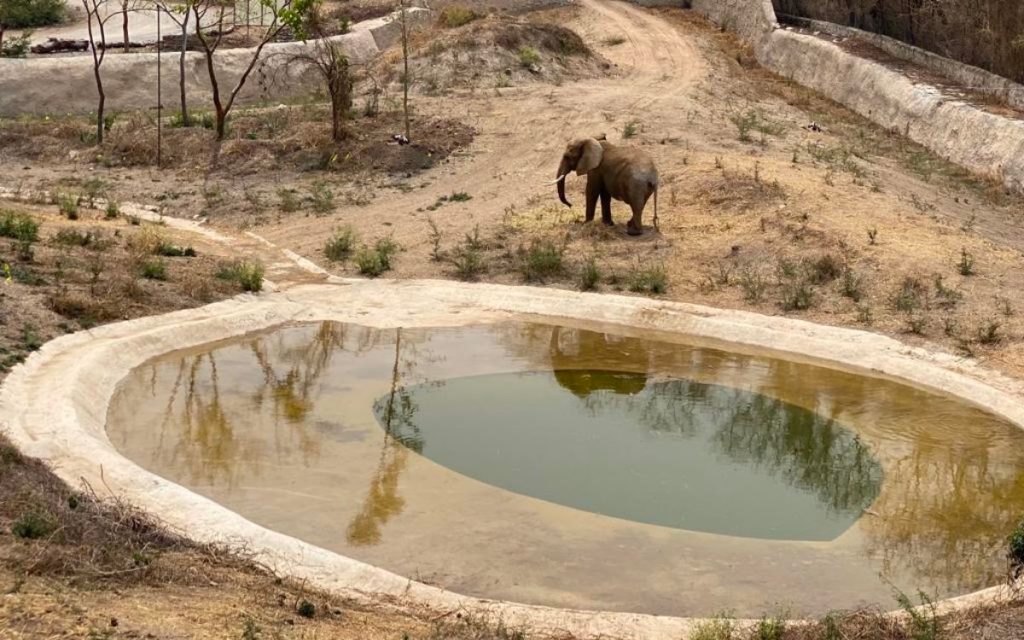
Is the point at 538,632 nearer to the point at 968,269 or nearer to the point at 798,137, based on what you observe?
the point at 968,269

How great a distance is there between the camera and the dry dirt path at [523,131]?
19734 mm

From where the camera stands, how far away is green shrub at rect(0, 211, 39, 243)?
16.3 metres

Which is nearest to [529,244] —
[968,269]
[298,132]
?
[968,269]

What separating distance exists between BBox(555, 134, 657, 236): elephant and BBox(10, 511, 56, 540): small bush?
11151 mm

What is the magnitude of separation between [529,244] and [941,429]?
7012mm

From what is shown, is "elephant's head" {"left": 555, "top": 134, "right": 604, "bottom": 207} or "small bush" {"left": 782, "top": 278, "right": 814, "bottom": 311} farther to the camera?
"elephant's head" {"left": 555, "top": 134, "right": 604, "bottom": 207}

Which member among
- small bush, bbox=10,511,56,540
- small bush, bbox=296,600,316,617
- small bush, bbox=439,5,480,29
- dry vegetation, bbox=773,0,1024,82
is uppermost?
dry vegetation, bbox=773,0,1024,82

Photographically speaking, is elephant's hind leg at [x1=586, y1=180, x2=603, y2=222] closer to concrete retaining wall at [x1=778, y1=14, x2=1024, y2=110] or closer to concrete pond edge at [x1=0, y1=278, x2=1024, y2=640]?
concrete pond edge at [x1=0, y1=278, x2=1024, y2=640]

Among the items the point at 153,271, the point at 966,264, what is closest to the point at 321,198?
the point at 153,271

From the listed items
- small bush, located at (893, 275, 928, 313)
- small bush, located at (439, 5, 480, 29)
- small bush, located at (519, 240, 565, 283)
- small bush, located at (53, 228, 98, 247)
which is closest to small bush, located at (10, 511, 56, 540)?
small bush, located at (53, 228, 98, 247)

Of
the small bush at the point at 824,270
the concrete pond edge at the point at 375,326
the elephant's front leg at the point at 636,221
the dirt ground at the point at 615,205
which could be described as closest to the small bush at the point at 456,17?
the dirt ground at the point at 615,205

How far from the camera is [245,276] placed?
Result: 643 inches

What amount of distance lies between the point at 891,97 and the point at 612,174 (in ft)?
33.2

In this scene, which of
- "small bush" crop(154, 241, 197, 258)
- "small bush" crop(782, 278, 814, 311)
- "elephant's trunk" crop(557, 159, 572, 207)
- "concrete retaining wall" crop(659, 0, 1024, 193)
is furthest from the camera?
"concrete retaining wall" crop(659, 0, 1024, 193)
